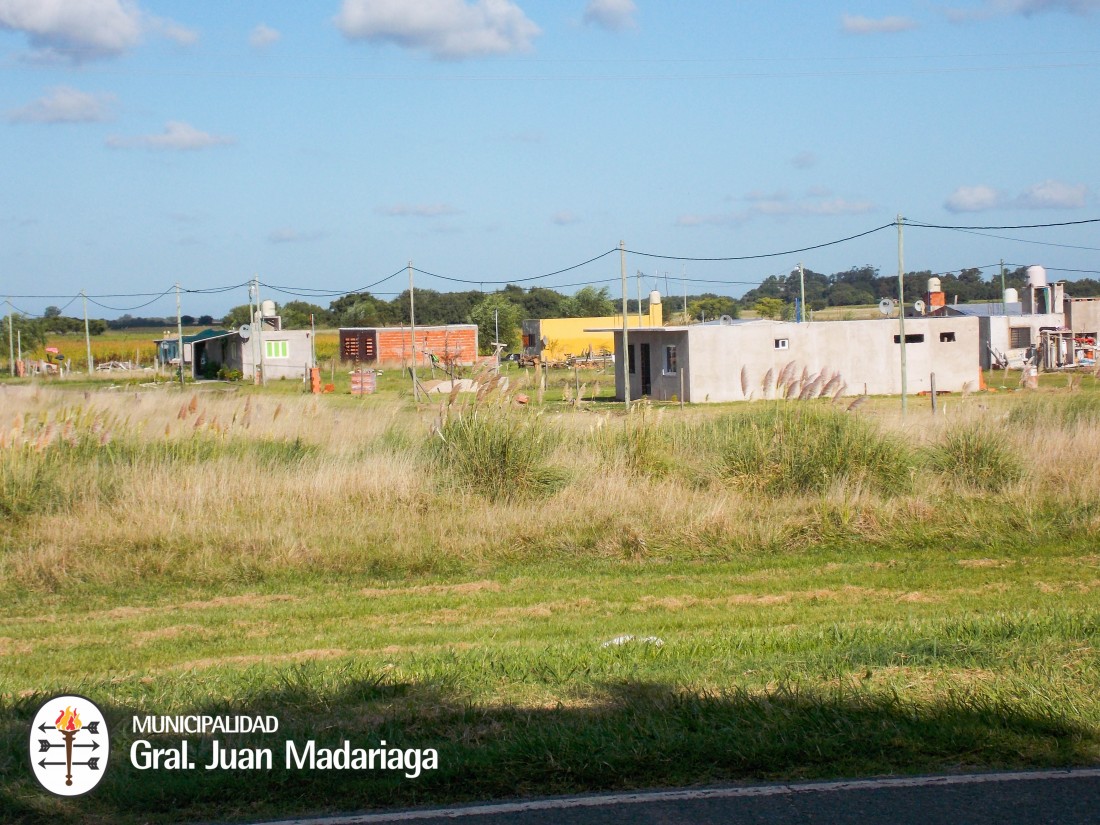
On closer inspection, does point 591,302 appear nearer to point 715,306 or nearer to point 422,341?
point 715,306

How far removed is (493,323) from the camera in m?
91.3

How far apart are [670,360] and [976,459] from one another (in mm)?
25766

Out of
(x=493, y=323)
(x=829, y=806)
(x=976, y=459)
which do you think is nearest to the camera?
(x=829, y=806)

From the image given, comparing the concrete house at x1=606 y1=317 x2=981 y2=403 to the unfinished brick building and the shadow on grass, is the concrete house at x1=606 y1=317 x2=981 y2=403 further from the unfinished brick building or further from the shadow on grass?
the shadow on grass

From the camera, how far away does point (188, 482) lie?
13.2 meters

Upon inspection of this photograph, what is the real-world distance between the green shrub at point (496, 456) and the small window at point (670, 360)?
2570 centimetres

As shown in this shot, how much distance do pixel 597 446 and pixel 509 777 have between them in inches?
406

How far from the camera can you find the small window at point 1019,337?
54.3m

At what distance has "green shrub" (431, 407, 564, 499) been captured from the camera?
45.0 ft

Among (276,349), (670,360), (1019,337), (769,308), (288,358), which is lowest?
(670,360)

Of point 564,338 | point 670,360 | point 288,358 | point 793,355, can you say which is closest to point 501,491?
point 670,360

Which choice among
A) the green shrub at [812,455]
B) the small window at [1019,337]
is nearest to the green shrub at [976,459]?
the green shrub at [812,455]

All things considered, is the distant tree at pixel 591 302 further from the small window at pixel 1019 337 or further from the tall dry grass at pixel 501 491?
the tall dry grass at pixel 501 491

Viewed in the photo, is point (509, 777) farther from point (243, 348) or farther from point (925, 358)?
point (243, 348)
